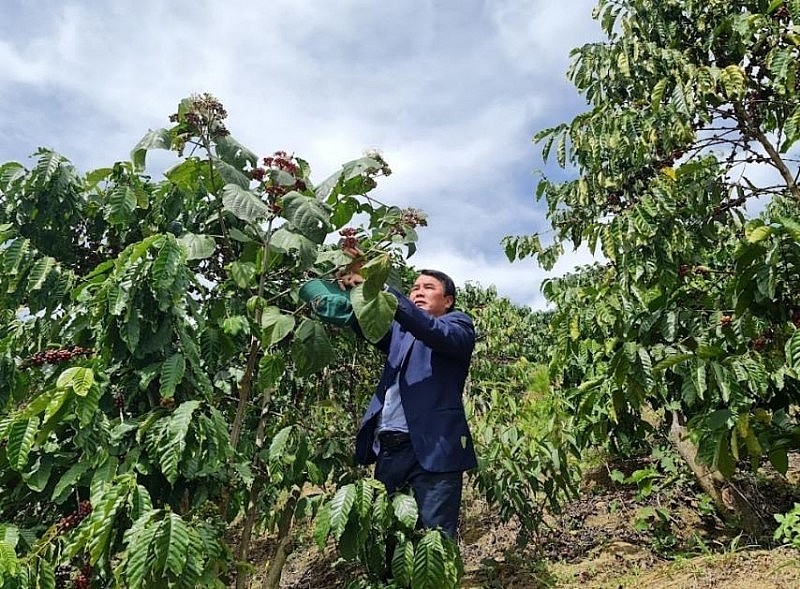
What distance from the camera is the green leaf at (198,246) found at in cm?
178

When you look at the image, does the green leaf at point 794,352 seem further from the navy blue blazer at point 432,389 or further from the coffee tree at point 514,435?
the coffee tree at point 514,435

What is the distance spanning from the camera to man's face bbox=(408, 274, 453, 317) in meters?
2.54

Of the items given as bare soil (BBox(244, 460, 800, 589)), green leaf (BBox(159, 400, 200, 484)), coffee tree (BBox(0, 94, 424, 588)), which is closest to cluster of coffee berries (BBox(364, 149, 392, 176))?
coffee tree (BBox(0, 94, 424, 588))

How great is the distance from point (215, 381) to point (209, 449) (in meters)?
0.79

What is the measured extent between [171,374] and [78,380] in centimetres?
24

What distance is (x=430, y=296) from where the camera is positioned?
2.55 metres

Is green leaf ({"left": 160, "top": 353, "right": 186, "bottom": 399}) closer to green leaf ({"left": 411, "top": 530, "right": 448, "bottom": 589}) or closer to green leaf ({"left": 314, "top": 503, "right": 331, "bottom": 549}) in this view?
green leaf ({"left": 314, "top": 503, "right": 331, "bottom": 549})

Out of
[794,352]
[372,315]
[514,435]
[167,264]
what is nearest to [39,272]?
[167,264]

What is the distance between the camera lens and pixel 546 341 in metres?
13.3

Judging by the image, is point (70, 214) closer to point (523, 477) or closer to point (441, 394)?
point (441, 394)

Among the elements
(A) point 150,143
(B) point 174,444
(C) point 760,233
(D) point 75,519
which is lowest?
(D) point 75,519

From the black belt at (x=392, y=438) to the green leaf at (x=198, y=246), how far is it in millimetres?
916

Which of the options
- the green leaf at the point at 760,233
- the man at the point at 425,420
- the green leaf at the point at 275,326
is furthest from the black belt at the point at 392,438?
the green leaf at the point at 760,233

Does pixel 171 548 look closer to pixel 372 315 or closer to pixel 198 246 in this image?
pixel 372 315
